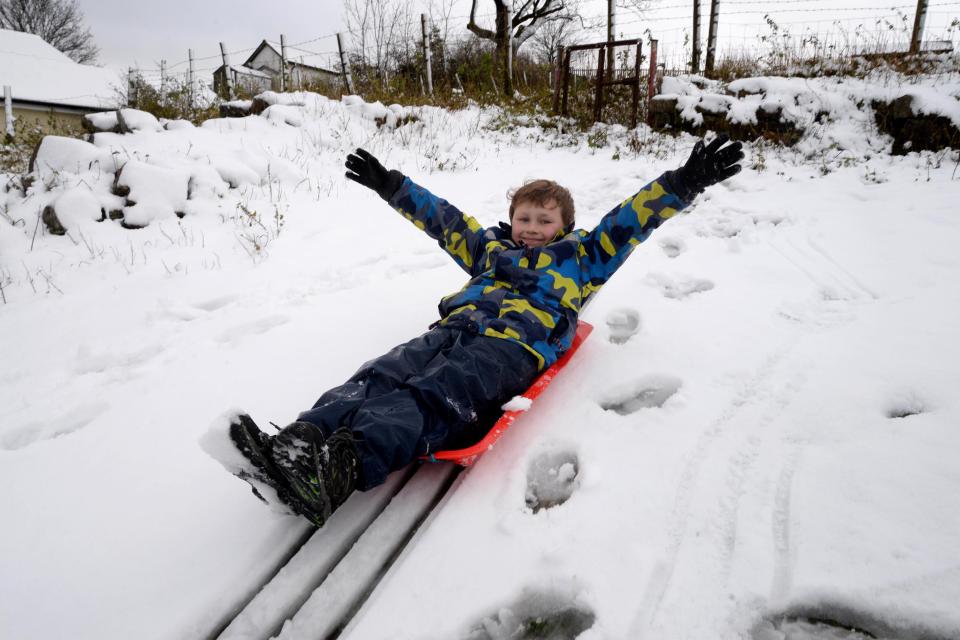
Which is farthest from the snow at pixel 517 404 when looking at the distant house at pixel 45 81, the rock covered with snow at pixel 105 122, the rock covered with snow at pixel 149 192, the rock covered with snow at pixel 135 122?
the distant house at pixel 45 81

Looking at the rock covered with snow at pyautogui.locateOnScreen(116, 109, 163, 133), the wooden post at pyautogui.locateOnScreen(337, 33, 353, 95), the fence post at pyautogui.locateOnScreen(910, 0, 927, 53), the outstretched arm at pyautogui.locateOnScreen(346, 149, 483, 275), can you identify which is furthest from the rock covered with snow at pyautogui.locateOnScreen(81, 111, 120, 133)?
the fence post at pyautogui.locateOnScreen(910, 0, 927, 53)

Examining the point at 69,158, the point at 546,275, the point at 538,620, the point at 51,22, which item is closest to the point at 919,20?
the point at 546,275

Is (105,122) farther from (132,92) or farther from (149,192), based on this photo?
(132,92)

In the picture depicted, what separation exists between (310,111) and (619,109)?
14.1ft

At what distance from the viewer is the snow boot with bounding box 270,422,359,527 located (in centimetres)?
122

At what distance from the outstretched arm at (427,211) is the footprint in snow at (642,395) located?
0.95 meters

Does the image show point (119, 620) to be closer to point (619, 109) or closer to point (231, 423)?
point (231, 423)

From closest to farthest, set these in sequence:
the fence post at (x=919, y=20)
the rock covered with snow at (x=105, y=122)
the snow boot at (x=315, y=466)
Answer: the snow boot at (x=315, y=466), the rock covered with snow at (x=105, y=122), the fence post at (x=919, y=20)

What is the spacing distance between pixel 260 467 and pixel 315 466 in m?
0.13

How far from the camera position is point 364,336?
8.09 feet

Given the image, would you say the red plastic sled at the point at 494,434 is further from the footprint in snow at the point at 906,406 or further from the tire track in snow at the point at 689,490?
the footprint in snow at the point at 906,406

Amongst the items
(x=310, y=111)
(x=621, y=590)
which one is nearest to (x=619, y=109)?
(x=310, y=111)

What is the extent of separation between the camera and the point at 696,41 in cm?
896

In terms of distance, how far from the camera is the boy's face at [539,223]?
226 cm
